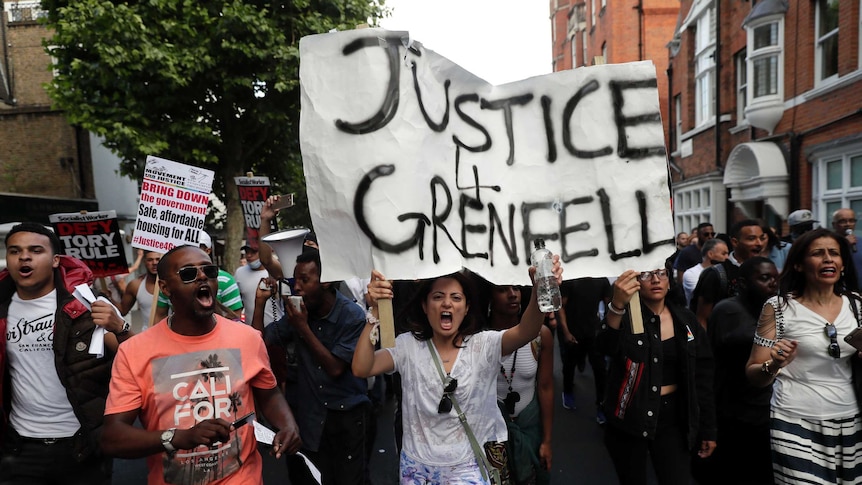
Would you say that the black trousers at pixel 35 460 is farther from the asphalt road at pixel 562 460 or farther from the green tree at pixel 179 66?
the green tree at pixel 179 66

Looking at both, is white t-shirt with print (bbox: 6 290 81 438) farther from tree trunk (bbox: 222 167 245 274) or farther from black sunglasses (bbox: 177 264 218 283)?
tree trunk (bbox: 222 167 245 274)

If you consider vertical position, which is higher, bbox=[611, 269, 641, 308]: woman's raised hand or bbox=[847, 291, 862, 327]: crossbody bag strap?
bbox=[611, 269, 641, 308]: woman's raised hand

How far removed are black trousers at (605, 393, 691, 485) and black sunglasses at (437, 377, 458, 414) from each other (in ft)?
3.98

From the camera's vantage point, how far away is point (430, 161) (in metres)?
2.85

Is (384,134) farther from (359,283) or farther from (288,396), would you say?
(359,283)

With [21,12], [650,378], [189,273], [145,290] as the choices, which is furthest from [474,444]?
[21,12]

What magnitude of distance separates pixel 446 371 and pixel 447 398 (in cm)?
13

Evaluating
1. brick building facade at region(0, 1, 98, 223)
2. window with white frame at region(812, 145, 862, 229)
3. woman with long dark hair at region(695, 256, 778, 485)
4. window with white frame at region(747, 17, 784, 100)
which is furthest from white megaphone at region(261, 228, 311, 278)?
brick building facade at region(0, 1, 98, 223)

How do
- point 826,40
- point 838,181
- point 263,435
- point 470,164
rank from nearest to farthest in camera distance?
point 263,435 < point 470,164 < point 838,181 < point 826,40

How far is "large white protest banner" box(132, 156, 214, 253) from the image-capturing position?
4660 millimetres

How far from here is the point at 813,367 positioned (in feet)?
10.5

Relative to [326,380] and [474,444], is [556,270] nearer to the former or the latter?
[474,444]

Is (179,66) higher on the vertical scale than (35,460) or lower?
higher

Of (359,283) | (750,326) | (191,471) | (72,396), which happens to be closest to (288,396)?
(72,396)
